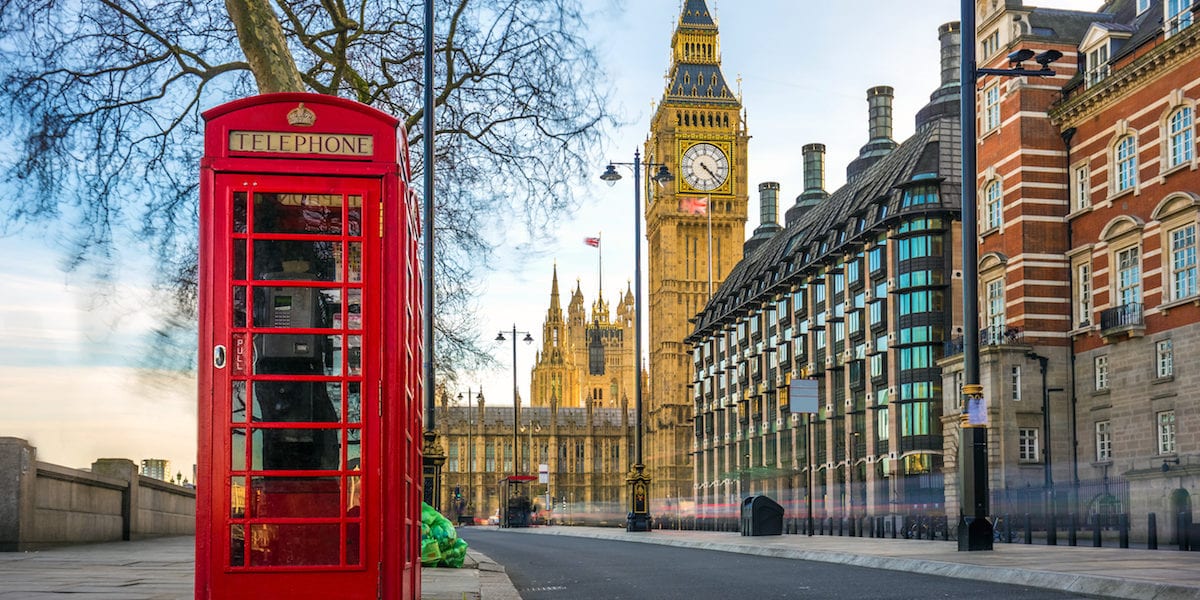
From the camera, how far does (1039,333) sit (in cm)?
4797

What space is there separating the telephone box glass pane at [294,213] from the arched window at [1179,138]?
1431 inches

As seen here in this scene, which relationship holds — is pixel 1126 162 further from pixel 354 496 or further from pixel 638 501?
pixel 354 496

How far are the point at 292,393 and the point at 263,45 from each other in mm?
8004

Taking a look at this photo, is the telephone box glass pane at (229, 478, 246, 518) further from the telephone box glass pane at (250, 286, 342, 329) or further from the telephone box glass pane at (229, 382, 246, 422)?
the telephone box glass pane at (250, 286, 342, 329)

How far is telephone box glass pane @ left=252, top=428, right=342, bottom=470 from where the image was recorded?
7.66 m

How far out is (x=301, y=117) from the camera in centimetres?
794

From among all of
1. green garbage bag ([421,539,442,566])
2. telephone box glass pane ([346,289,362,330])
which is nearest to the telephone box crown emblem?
telephone box glass pane ([346,289,362,330])

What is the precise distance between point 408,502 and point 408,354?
3.47 feet

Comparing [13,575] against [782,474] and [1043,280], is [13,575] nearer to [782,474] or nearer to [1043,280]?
[1043,280]

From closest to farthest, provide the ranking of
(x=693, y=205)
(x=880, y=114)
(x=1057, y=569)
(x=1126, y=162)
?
1. (x=1057, y=569)
2. (x=1126, y=162)
3. (x=880, y=114)
4. (x=693, y=205)

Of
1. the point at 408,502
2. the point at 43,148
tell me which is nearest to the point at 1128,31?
the point at 43,148

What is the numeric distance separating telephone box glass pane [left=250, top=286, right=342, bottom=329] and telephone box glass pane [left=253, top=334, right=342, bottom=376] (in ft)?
0.23

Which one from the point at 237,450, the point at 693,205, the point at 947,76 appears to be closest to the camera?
the point at 237,450

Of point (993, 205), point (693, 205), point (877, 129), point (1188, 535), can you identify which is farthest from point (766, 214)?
point (1188, 535)
